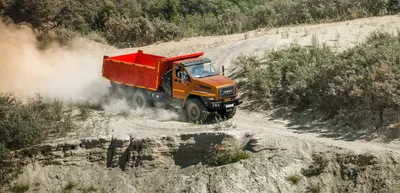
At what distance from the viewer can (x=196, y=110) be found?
21.4 meters

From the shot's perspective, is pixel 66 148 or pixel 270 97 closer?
pixel 66 148

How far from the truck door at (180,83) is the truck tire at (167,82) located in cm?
27

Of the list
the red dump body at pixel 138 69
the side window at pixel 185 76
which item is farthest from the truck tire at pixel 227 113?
the red dump body at pixel 138 69

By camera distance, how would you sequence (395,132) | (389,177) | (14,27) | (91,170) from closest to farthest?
(389,177)
(395,132)
(91,170)
(14,27)

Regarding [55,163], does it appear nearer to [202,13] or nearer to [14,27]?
[14,27]

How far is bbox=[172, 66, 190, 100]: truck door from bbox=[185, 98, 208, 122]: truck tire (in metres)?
0.36

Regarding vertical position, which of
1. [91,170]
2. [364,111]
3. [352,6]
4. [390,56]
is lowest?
[91,170]

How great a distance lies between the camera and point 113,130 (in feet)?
68.7

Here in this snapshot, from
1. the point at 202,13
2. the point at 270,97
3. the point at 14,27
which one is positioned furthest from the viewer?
the point at 202,13

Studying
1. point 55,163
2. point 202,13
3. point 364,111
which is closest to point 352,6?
point 202,13

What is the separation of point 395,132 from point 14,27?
1949cm

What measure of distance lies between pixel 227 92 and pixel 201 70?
1317mm

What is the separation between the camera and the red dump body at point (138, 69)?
22.5 m

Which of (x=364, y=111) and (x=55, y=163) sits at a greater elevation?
(x=364, y=111)
